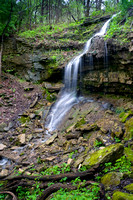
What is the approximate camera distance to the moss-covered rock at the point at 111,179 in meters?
2.91

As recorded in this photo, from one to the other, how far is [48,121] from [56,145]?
115 inches

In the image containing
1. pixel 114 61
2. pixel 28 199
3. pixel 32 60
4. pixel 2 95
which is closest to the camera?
pixel 28 199

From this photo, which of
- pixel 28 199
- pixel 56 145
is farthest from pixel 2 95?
pixel 28 199

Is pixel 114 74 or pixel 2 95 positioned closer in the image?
pixel 114 74

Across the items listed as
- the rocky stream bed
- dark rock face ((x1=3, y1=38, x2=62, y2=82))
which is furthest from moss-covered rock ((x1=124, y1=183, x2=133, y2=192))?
dark rock face ((x1=3, y1=38, x2=62, y2=82))

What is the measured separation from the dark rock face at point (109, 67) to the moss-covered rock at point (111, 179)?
5.96 meters

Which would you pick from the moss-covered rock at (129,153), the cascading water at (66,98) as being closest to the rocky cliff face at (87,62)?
the cascading water at (66,98)

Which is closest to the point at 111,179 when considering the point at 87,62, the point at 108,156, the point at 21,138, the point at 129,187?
the point at 129,187

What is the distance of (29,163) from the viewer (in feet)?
16.7

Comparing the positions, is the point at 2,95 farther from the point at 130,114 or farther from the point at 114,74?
the point at 130,114

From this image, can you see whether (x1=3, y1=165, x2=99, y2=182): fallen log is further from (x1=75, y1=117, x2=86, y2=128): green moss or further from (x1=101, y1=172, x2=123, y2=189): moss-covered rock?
(x1=75, y1=117, x2=86, y2=128): green moss

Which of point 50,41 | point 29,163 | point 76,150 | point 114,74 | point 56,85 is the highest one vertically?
point 50,41

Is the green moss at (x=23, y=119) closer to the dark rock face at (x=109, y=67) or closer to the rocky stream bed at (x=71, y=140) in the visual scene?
the rocky stream bed at (x=71, y=140)

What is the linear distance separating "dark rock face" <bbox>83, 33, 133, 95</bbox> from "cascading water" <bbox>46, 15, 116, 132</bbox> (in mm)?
1117
